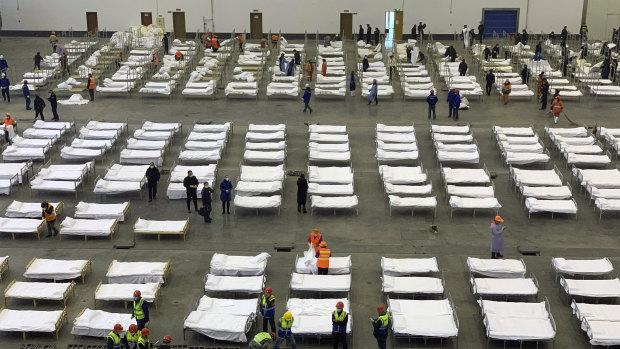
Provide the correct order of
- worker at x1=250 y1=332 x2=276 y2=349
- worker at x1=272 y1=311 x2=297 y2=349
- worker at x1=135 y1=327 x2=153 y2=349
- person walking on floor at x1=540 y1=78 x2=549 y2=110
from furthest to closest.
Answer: person walking on floor at x1=540 y1=78 x2=549 y2=110
worker at x1=272 y1=311 x2=297 y2=349
worker at x1=135 y1=327 x2=153 y2=349
worker at x1=250 y1=332 x2=276 y2=349

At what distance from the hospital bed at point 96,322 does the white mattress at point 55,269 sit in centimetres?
213

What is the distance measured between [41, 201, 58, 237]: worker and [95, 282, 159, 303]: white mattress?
446 cm

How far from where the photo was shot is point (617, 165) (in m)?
28.0

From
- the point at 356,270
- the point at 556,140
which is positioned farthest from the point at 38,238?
the point at 556,140

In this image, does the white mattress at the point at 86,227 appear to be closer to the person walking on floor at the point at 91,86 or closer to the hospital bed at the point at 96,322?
the hospital bed at the point at 96,322

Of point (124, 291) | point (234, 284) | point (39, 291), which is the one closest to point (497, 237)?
point (234, 284)

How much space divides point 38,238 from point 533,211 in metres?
14.1

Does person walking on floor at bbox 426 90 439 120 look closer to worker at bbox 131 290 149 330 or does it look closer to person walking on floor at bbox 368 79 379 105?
person walking on floor at bbox 368 79 379 105

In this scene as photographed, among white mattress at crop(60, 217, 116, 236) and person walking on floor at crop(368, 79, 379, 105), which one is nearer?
white mattress at crop(60, 217, 116, 236)

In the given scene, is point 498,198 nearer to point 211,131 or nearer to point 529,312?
point 529,312

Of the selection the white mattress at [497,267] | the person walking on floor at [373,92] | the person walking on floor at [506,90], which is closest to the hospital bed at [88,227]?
the white mattress at [497,267]

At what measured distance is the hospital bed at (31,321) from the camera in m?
17.6

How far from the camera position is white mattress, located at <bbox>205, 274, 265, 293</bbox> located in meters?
19.1

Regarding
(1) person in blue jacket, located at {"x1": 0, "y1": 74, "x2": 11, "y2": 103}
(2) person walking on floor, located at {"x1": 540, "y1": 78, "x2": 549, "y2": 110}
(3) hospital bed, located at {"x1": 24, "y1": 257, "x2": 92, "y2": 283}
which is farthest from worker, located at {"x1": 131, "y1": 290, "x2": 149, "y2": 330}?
(2) person walking on floor, located at {"x1": 540, "y1": 78, "x2": 549, "y2": 110}
